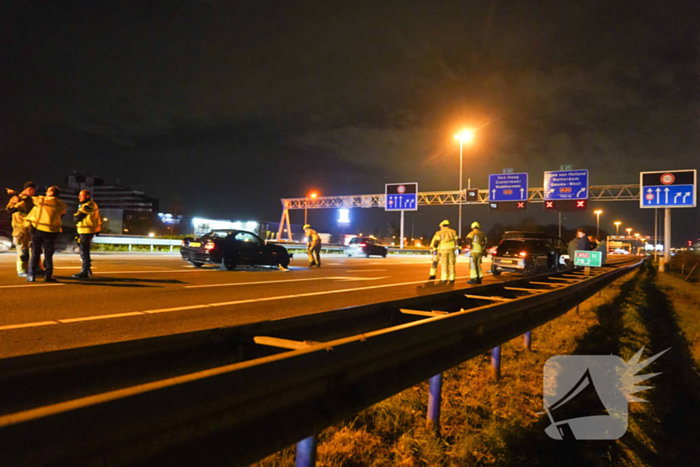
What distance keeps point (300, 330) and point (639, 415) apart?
14.5 ft

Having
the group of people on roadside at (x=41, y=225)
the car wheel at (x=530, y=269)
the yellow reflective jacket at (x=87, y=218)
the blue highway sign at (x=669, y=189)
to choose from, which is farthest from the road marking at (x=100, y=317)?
the blue highway sign at (x=669, y=189)

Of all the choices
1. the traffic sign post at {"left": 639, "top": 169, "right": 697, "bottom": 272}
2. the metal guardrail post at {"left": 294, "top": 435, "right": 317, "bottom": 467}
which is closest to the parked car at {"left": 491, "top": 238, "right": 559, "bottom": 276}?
the metal guardrail post at {"left": 294, "top": 435, "right": 317, "bottom": 467}

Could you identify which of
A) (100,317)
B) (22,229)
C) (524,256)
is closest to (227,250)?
(22,229)

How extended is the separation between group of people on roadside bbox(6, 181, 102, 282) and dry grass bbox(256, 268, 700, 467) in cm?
808

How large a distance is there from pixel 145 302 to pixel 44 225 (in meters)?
3.17

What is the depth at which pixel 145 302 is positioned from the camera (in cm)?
737

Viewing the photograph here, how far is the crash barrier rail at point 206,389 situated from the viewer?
47.7 inches

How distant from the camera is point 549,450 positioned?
3.72m

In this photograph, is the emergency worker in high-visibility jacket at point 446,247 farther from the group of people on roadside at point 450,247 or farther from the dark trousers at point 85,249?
the dark trousers at point 85,249

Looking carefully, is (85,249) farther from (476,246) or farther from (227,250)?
(476,246)

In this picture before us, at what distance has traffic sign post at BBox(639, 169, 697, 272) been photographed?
31.7 meters

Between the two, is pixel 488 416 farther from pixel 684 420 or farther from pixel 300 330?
pixel 684 420

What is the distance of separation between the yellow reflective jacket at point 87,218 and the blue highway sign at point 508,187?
34959mm

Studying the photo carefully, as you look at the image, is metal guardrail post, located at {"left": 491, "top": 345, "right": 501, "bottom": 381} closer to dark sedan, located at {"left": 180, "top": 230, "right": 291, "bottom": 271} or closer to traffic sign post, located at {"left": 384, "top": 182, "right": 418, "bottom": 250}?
dark sedan, located at {"left": 180, "top": 230, "right": 291, "bottom": 271}
